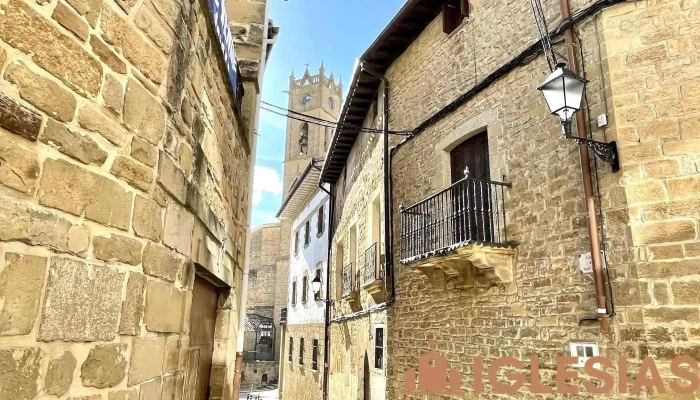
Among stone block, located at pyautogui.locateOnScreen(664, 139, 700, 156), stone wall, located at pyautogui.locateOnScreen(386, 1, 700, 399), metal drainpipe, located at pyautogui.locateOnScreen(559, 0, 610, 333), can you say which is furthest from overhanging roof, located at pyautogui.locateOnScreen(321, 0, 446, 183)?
stone block, located at pyautogui.locateOnScreen(664, 139, 700, 156)

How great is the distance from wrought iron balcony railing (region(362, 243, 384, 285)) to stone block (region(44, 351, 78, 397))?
24.1ft

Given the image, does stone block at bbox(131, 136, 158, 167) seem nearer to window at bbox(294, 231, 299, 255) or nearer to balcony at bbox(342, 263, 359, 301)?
balcony at bbox(342, 263, 359, 301)

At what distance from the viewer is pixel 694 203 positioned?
4.11 m

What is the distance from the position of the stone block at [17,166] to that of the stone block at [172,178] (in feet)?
2.33

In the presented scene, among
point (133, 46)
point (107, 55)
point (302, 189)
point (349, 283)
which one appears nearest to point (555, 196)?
point (133, 46)

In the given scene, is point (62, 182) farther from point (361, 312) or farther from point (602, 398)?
point (361, 312)

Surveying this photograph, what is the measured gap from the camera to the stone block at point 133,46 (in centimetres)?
177

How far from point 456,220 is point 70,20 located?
18.0 feet

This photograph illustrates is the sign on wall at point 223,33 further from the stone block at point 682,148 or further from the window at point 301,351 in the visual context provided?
the window at point 301,351

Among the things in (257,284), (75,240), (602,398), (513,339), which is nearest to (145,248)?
(75,240)

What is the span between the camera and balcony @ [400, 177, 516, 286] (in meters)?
5.61

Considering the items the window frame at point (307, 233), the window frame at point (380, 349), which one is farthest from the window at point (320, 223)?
the window frame at point (380, 349)

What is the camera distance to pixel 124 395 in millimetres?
1797

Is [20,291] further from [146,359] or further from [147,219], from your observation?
[146,359]
